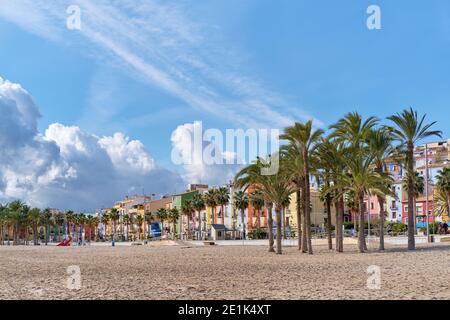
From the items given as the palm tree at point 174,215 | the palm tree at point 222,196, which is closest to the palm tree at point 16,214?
the palm tree at point 174,215

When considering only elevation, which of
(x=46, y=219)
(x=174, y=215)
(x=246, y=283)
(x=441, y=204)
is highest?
(x=441, y=204)

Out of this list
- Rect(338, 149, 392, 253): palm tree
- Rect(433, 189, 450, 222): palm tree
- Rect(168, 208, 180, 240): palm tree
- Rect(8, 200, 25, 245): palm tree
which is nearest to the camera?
Rect(338, 149, 392, 253): palm tree

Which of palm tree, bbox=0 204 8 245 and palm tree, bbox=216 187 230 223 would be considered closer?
palm tree, bbox=216 187 230 223

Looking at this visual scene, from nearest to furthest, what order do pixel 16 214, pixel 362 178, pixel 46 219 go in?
pixel 362 178 → pixel 16 214 → pixel 46 219

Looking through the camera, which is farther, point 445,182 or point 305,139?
point 445,182

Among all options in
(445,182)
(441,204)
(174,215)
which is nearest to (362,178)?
(445,182)

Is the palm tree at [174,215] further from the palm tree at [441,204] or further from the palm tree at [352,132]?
the palm tree at [352,132]

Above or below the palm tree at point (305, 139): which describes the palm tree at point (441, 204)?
below

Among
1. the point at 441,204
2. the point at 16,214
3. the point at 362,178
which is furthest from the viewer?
the point at 16,214

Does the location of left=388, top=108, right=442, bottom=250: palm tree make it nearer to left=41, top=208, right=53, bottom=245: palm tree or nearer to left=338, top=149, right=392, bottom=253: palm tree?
left=338, top=149, right=392, bottom=253: palm tree

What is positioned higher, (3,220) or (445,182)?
(445,182)

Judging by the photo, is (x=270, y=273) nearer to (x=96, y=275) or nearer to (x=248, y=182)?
(x=96, y=275)

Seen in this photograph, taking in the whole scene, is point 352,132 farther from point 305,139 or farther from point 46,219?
point 46,219

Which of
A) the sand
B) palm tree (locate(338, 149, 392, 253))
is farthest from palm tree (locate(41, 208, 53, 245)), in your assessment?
the sand
